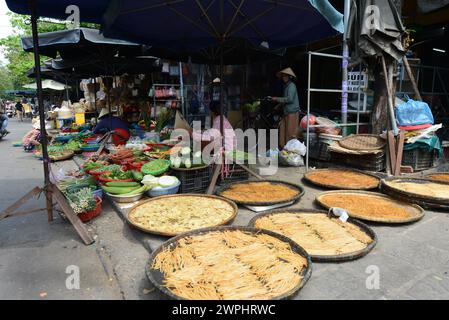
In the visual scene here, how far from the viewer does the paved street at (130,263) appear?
2322mm

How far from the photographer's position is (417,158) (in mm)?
5402

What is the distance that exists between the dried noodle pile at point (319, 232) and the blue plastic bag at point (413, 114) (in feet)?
10.2

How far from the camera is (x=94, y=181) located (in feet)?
15.3

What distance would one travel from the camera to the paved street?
2.32 meters

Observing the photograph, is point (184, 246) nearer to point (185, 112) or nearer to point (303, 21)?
point (303, 21)

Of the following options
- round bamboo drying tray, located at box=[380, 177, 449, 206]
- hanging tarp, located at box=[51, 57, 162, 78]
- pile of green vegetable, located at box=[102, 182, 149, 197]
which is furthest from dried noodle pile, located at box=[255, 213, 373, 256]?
hanging tarp, located at box=[51, 57, 162, 78]

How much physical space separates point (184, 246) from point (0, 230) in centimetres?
253

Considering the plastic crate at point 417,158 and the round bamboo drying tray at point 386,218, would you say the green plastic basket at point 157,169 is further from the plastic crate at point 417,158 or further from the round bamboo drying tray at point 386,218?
the plastic crate at point 417,158

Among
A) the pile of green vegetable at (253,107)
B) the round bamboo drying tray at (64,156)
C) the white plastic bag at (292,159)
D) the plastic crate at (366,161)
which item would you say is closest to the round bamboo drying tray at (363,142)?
the plastic crate at (366,161)

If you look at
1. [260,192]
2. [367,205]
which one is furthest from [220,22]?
[367,205]

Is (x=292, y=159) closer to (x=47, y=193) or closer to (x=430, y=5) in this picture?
(x=430, y=5)

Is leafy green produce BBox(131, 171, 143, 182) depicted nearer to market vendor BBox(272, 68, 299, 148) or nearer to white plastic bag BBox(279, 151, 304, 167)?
white plastic bag BBox(279, 151, 304, 167)

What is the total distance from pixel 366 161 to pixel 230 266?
390cm

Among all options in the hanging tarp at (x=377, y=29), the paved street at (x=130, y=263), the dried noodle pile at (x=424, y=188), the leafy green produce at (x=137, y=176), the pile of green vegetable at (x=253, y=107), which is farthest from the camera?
the pile of green vegetable at (x=253, y=107)
